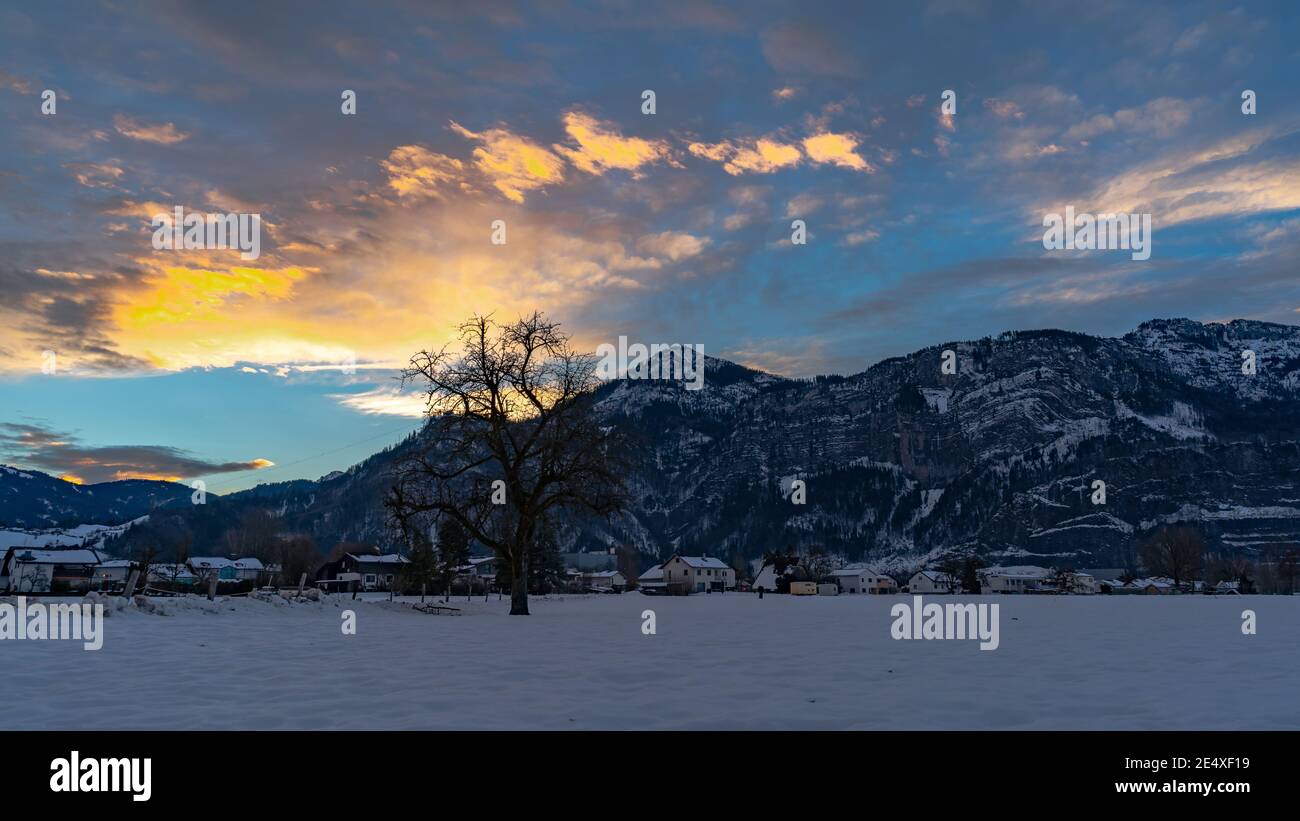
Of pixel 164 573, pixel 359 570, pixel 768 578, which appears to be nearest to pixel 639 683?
pixel 164 573

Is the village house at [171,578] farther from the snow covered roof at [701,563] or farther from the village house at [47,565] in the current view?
the snow covered roof at [701,563]

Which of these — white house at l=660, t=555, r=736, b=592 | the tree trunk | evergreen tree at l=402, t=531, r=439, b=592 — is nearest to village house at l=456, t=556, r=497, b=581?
evergreen tree at l=402, t=531, r=439, b=592

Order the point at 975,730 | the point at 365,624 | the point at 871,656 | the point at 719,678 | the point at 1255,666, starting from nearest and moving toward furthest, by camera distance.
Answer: the point at 975,730 < the point at 719,678 < the point at 1255,666 < the point at 871,656 < the point at 365,624

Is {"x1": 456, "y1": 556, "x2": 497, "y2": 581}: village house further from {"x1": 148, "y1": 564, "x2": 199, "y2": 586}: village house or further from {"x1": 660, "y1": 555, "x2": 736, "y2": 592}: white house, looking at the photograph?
{"x1": 660, "y1": 555, "x2": 736, "y2": 592}: white house

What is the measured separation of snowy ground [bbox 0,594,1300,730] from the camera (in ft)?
30.5

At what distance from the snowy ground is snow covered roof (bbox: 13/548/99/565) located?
104m

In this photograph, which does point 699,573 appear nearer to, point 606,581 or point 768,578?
point 768,578

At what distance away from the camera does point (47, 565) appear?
10400 cm

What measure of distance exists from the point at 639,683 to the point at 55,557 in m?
125
